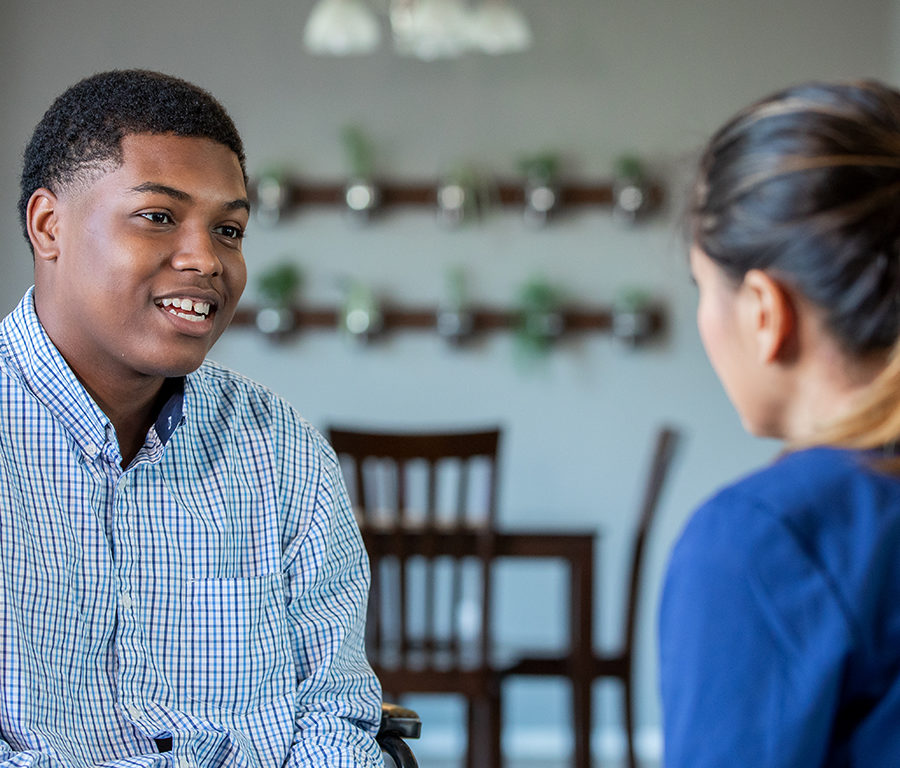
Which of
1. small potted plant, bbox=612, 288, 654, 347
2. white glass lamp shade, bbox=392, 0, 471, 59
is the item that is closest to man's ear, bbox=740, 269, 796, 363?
white glass lamp shade, bbox=392, 0, 471, 59

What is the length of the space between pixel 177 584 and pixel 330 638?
20 centimetres

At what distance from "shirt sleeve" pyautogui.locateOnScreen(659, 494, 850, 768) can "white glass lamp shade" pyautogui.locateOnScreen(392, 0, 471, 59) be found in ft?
8.81

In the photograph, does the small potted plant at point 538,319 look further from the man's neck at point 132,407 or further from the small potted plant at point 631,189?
the man's neck at point 132,407

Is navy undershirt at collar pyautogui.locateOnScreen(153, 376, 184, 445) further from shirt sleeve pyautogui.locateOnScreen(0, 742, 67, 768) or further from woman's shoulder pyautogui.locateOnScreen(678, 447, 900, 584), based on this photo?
woman's shoulder pyautogui.locateOnScreen(678, 447, 900, 584)

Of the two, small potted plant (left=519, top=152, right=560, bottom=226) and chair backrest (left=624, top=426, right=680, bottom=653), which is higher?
small potted plant (left=519, top=152, right=560, bottom=226)

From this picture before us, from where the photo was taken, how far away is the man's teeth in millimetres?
1261

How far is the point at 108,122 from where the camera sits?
4.18ft

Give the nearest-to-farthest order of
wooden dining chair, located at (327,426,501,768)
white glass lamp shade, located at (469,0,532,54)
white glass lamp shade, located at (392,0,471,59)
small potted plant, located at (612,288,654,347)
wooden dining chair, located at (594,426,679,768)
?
wooden dining chair, located at (327,426,501,768)
wooden dining chair, located at (594,426,679,768)
white glass lamp shade, located at (392,0,471,59)
white glass lamp shade, located at (469,0,532,54)
small potted plant, located at (612,288,654,347)

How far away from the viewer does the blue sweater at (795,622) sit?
0.75 m

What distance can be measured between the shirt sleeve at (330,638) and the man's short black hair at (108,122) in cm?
42

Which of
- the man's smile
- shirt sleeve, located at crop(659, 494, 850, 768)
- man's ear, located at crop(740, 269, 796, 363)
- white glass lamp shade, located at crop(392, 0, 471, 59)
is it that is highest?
white glass lamp shade, located at crop(392, 0, 471, 59)

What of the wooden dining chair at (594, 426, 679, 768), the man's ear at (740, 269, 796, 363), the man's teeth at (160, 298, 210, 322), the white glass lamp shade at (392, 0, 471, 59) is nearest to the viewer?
the man's ear at (740, 269, 796, 363)

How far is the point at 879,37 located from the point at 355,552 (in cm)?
313

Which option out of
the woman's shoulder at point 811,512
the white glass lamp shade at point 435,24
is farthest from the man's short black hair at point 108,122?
the white glass lamp shade at point 435,24
